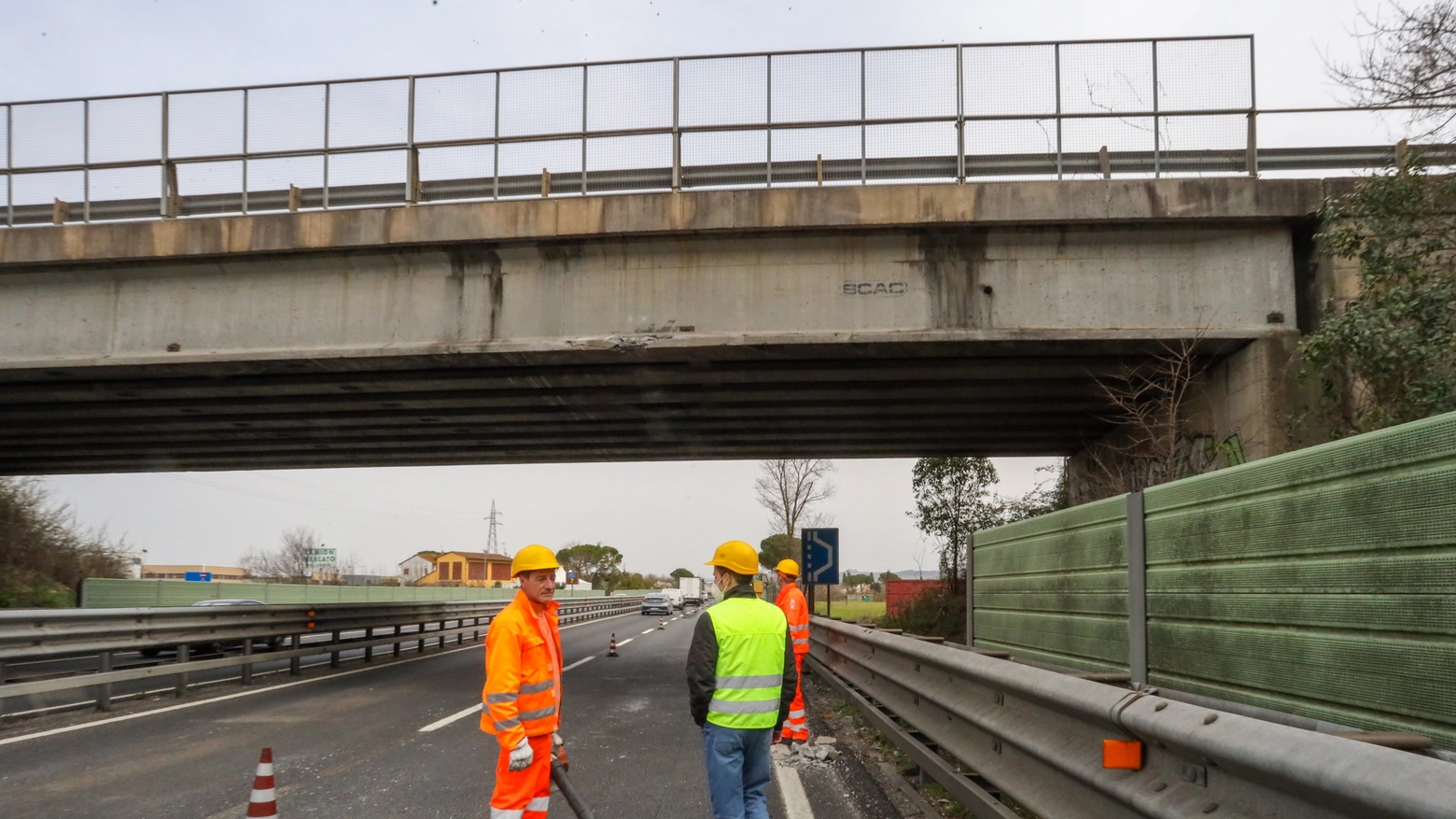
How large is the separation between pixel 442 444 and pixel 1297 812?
72.1 ft

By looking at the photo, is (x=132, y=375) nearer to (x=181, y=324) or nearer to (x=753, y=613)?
(x=181, y=324)

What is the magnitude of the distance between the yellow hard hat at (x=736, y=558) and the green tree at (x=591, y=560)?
12453 cm

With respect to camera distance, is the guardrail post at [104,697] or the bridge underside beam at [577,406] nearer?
the guardrail post at [104,697]

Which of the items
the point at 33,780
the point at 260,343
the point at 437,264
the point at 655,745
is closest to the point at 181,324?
the point at 260,343

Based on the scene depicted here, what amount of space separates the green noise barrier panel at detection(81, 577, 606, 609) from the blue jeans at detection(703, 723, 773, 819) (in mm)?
21226

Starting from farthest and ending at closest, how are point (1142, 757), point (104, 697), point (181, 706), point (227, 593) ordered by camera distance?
point (227, 593) → point (181, 706) → point (104, 697) → point (1142, 757)

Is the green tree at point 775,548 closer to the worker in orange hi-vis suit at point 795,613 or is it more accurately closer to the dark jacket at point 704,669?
the worker in orange hi-vis suit at point 795,613

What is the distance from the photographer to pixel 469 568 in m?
108

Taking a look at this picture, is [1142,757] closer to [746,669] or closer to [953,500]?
[746,669]

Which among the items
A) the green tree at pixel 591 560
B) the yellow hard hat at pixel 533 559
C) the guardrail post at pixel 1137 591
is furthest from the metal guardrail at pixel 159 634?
the green tree at pixel 591 560

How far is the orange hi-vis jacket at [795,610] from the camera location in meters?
11.4

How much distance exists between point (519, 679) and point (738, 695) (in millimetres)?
1056

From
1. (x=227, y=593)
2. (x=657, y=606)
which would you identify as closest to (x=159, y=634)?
(x=227, y=593)

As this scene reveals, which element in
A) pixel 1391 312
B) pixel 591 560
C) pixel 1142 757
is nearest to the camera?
pixel 1142 757
